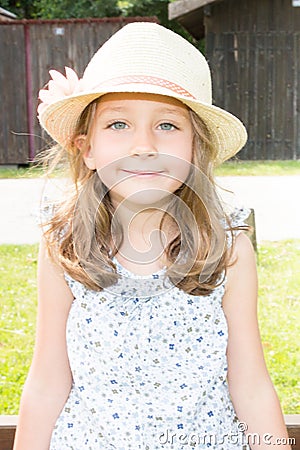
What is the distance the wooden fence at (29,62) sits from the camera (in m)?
11.1

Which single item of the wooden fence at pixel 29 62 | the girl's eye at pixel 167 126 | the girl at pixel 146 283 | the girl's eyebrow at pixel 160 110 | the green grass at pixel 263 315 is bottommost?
the green grass at pixel 263 315

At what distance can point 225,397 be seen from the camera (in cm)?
173

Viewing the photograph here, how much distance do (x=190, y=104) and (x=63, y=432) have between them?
75 cm

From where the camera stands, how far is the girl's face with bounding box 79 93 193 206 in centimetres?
158

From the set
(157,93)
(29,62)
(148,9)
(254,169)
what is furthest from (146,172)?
(148,9)

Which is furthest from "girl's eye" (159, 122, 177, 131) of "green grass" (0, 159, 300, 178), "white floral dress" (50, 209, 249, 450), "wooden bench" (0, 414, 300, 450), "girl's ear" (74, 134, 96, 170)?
"green grass" (0, 159, 300, 178)

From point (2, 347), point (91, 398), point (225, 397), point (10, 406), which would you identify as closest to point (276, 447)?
point (225, 397)

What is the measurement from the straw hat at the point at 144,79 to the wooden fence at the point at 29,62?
951 centimetres

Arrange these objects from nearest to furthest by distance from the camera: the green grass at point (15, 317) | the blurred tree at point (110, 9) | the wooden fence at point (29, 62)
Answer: the green grass at point (15, 317)
the wooden fence at point (29, 62)
the blurred tree at point (110, 9)

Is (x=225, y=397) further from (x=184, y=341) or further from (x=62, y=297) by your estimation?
(x=62, y=297)

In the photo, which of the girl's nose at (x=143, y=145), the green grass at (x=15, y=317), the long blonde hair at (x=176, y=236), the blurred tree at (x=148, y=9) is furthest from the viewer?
the blurred tree at (x=148, y=9)

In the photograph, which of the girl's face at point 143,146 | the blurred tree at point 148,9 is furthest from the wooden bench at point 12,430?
the blurred tree at point 148,9

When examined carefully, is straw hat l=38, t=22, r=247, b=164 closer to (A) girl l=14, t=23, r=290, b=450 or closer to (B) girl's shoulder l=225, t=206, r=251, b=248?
(A) girl l=14, t=23, r=290, b=450

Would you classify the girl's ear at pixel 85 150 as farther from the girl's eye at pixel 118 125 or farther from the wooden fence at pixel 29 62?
the wooden fence at pixel 29 62
